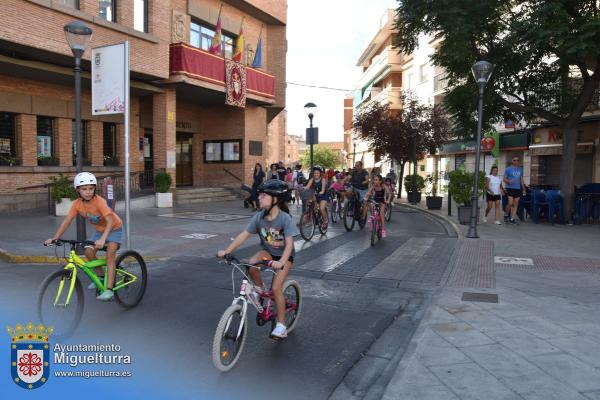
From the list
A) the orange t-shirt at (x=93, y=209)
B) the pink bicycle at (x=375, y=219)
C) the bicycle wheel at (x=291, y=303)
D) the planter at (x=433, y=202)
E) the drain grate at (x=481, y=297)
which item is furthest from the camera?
the planter at (x=433, y=202)

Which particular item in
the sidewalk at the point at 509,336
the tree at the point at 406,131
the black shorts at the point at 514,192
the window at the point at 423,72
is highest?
the window at the point at 423,72

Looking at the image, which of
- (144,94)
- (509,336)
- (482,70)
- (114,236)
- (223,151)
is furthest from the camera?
(223,151)

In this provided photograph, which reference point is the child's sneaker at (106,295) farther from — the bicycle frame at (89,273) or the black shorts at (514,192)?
the black shorts at (514,192)

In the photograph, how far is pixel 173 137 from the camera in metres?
20.1

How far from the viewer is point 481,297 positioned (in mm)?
6441

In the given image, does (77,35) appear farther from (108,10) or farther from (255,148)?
(255,148)

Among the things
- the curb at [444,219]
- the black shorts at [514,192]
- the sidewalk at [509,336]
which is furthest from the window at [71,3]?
the black shorts at [514,192]

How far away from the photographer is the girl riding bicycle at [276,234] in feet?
14.7

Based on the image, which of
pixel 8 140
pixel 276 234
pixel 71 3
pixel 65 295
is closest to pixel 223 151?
pixel 8 140

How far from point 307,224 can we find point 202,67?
453 inches

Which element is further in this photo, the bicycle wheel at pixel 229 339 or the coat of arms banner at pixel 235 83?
the coat of arms banner at pixel 235 83

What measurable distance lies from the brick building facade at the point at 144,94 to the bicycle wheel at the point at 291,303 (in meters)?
12.3

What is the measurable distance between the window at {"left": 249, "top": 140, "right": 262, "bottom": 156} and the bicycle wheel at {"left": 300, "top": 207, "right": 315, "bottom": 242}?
1399 cm

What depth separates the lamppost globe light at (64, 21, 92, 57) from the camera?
8.31 meters
